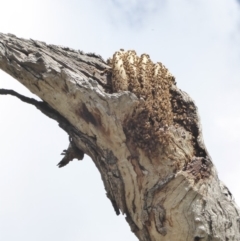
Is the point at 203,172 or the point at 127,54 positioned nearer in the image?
the point at 203,172

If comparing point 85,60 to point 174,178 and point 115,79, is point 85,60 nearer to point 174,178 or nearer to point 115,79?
point 115,79

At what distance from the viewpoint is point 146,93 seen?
5477 millimetres

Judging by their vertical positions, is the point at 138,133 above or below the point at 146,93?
below

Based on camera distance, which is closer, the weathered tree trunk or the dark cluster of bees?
the weathered tree trunk

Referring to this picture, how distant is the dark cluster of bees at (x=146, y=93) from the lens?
17.6 feet

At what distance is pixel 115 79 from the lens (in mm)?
5594

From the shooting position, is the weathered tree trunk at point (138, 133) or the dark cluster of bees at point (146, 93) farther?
the dark cluster of bees at point (146, 93)

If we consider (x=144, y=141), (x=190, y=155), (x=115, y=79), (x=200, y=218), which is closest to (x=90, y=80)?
(x=115, y=79)

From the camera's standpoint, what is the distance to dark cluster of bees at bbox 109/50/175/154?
17.6ft

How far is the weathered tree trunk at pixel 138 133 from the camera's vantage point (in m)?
5.25

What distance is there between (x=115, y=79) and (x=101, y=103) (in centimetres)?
29

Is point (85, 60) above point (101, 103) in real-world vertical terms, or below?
above

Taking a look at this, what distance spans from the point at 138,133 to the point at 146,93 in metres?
0.34

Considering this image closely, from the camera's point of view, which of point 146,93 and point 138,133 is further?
point 146,93
